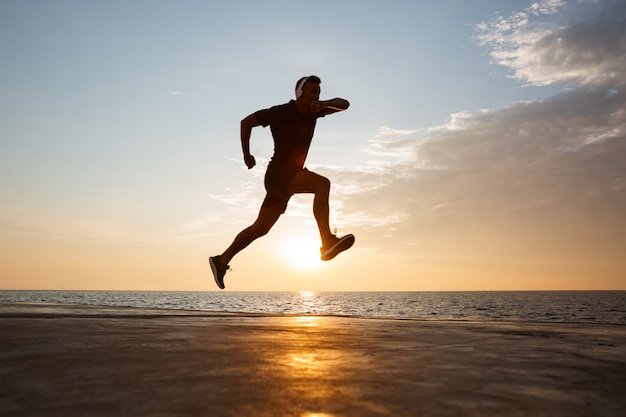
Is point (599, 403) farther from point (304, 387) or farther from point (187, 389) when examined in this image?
point (187, 389)

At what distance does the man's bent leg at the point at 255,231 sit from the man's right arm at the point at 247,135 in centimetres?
64

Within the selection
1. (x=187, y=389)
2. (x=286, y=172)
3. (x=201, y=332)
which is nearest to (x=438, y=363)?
(x=187, y=389)

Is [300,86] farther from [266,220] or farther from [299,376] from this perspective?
[299,376]

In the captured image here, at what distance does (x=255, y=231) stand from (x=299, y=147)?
132 cm

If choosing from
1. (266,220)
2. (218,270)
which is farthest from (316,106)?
(218,270)

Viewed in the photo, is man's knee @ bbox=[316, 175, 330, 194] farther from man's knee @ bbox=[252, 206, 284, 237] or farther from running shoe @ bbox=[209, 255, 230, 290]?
running shoe @ bbox=[209, 255, 230, 290]

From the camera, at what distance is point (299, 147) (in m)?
5.89

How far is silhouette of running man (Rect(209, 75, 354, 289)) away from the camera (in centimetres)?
586

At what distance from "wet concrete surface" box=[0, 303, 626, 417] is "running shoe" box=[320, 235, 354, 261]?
238cm

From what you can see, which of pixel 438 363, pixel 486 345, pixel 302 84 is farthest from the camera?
pixel 302 84

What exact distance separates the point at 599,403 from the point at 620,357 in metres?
1.40

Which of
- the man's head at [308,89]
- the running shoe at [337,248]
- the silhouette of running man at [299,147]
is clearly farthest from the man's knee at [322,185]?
the man's head at [308,89]

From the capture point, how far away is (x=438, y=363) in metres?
2.51

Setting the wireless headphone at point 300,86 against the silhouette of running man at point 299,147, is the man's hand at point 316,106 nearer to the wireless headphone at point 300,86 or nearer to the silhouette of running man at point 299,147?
the silhouette of running man at point 299,147
